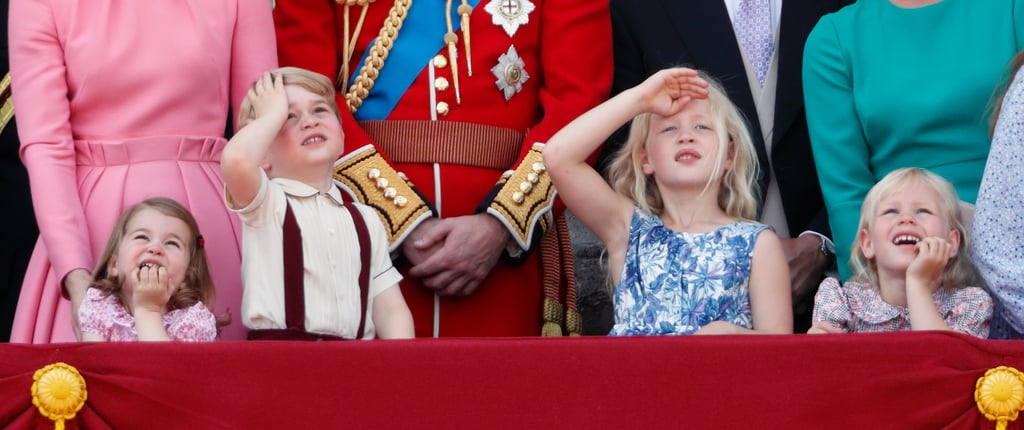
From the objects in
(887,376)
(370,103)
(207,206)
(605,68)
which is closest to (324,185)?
(207,206)

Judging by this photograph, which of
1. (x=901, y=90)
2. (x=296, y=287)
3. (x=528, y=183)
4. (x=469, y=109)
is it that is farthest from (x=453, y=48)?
(x=901, y=90)

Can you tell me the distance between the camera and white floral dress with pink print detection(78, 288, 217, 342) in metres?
3.02

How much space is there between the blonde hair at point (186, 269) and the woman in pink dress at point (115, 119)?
172mm

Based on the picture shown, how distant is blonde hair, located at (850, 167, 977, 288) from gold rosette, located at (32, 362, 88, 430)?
1729mm

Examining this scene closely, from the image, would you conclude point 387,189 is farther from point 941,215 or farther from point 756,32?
point 941,215

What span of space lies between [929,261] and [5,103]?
246 cm

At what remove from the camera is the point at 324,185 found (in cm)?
322

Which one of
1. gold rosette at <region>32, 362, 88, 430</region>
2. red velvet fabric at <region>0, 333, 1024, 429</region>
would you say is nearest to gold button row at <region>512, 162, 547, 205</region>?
red velvet fabric at <region>0, 333, 1024, 429</region>

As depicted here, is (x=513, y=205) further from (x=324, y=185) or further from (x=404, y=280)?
(x=324, y=185)

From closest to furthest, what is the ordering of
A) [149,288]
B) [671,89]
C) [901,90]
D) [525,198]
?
[149,288], [671,89], [525,198], [901,90]

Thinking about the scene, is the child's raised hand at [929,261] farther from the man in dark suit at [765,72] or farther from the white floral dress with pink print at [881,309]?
the man in dark suit at [765,72]

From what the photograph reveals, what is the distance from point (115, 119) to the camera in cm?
346

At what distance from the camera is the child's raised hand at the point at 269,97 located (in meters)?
3.14

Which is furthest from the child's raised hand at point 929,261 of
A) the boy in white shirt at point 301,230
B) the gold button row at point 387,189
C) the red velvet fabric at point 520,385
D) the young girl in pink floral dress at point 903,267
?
the gold button row at point 387,189
